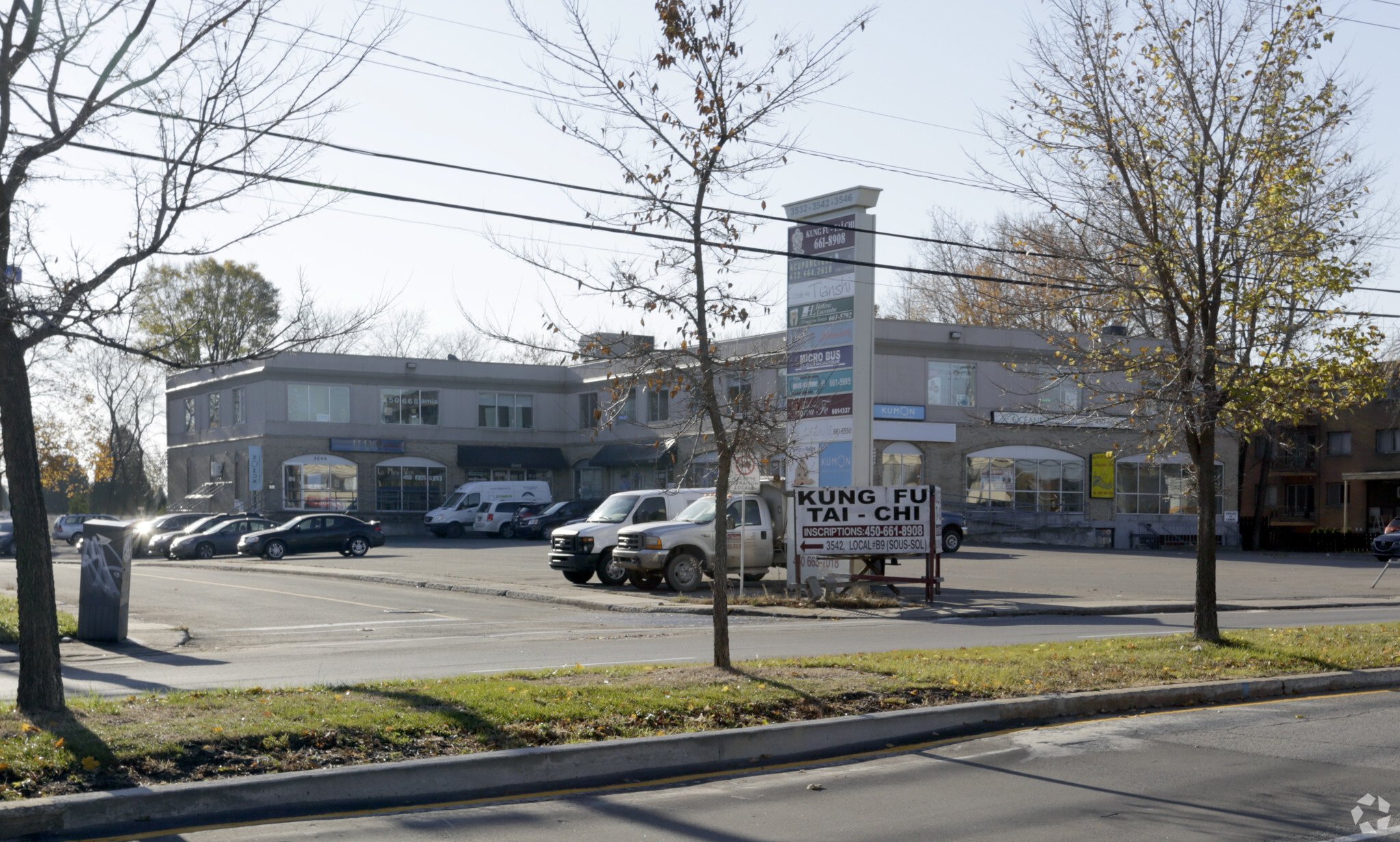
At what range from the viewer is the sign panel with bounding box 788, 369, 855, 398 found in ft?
79.4

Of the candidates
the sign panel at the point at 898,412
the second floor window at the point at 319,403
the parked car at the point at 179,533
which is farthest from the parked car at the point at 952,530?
the second floor window at the point at 319,403

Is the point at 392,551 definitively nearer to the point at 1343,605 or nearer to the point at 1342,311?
the point at 1343,605

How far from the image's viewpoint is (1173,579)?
100ft

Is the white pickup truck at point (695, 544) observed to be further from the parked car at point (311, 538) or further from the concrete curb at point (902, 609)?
the parked car at point (311, 538)

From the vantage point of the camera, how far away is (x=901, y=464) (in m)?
50.1

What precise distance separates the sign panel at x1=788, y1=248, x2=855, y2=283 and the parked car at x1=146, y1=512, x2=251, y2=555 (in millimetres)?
25678

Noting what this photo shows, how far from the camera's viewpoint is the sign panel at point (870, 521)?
73.5ft

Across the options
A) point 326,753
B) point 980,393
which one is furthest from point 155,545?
point 326,753

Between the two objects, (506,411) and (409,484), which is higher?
(506,411)

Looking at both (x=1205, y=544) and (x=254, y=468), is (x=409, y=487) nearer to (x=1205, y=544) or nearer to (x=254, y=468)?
(x=254, y=468)

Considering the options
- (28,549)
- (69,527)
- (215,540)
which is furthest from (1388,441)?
(28,549)

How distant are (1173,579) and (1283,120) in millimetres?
19845

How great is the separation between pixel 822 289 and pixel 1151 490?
116 feet

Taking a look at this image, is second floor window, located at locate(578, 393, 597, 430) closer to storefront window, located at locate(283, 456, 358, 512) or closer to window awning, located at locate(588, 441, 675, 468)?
window awning, located at locate(588, 441, 675, 468)
